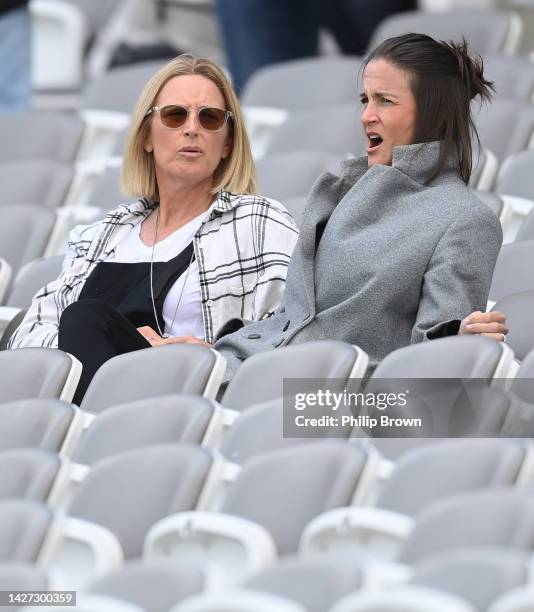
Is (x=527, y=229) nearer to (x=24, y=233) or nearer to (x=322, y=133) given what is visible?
(x=322, y=133)

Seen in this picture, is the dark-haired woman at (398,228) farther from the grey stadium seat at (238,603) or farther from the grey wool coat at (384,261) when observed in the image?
the grey stadium seat at (238,603)

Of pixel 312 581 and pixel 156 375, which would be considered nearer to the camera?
pixel 312 581

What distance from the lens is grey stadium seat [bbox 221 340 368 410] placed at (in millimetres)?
2211

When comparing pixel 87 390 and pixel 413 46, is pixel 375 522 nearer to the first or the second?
pixel 87 390

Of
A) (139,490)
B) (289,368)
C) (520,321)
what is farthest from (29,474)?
(520,321)

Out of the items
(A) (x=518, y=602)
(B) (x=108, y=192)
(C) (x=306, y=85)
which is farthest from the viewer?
(C) (x=306, y=85)

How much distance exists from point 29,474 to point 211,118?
111 centimetres

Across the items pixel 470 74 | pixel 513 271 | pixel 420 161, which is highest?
pixel 470 74

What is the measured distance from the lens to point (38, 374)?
2.56m

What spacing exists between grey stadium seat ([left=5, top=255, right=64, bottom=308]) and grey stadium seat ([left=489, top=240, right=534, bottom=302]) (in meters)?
0.90

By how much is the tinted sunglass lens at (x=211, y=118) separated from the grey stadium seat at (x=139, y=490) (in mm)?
1075

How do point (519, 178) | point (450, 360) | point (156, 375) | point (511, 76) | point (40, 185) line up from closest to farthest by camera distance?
point (450, 360)
point (156, 375)
point (519, 178)
point (40, 185)
point (511, 76)

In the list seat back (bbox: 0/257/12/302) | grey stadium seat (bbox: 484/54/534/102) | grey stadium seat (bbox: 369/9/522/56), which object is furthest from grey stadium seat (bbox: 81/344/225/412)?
grey stadium seat (bbox: 369/9/522/56)

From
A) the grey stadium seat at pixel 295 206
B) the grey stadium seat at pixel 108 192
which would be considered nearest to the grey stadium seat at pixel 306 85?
the grey stadium seat at pixel 108 192
